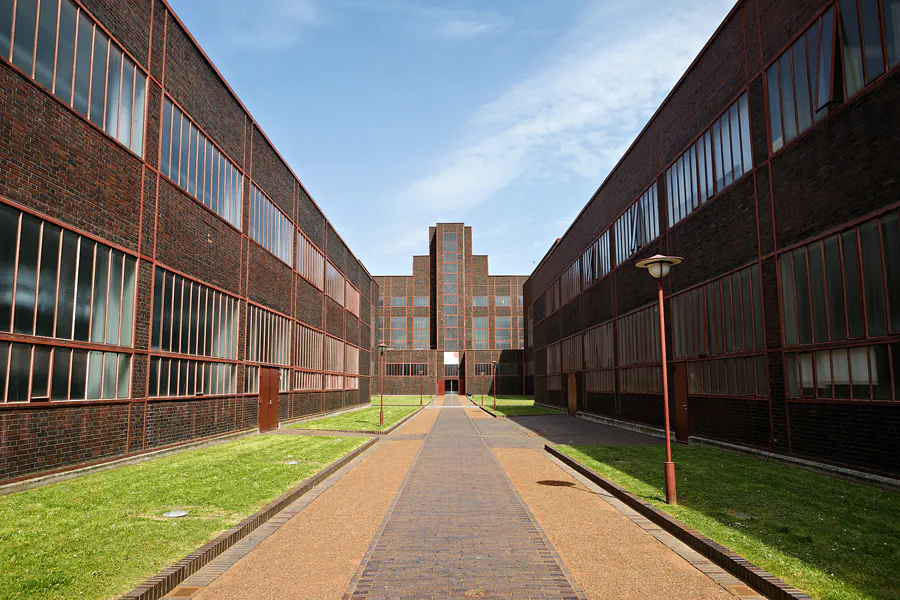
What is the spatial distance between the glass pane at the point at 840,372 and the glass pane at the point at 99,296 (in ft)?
51.0

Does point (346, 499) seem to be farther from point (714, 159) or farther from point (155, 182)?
point (714, 159)

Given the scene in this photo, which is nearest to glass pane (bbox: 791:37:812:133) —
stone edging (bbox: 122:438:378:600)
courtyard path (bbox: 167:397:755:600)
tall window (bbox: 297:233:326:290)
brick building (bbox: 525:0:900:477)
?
brick building (bbox: 525:0:900:477)

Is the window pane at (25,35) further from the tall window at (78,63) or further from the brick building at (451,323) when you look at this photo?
the brick building at (451,323)

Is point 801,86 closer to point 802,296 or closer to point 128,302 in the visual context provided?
point 802,296

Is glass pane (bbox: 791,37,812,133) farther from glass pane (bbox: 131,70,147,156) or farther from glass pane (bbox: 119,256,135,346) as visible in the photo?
glass pane (bbox: 119,256,135,346)

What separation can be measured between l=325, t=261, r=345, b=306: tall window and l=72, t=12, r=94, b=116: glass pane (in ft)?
81.0

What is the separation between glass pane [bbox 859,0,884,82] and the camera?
441 inches

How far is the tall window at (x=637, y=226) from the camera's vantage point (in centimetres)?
2386

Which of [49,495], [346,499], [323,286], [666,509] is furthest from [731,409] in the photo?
[323,286]

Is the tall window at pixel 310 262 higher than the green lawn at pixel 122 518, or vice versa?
the tall window at pixel 310 262

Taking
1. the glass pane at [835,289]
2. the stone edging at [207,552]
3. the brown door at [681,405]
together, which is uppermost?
the glass pane at [835,289]

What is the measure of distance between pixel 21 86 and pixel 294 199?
62.2 feet

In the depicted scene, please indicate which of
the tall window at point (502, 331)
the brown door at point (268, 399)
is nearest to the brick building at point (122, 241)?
the brown door at point (268, 399)

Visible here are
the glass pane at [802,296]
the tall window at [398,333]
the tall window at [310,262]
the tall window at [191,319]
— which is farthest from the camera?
the tall window at [398,333]
